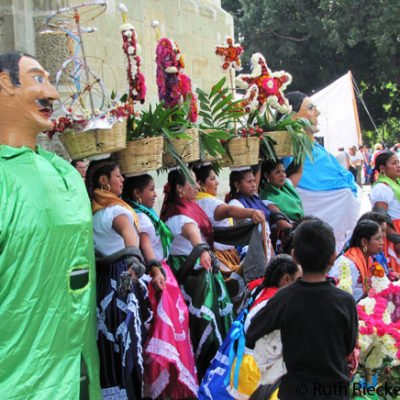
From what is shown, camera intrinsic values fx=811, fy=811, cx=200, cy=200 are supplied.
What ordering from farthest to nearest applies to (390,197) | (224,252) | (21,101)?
(390,197) < (224,252) < (21,101)

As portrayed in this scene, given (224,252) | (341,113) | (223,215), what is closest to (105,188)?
(223,215)

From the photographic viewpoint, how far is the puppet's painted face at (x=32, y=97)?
13.0 feet

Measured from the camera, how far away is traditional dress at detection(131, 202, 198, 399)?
4.81 meters

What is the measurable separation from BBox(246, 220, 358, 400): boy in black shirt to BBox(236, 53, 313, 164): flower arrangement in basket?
10.1 feet

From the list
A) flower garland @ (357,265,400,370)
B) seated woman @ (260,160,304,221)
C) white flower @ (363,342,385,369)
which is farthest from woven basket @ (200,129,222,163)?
white flower @ (363,342,385,369)

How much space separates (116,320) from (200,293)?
2.74ft

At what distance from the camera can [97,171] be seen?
4.74 metres

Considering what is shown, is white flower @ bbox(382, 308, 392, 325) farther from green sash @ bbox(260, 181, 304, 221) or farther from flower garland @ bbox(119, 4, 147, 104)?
green sash @ bbox(260, 181, 304, 221)

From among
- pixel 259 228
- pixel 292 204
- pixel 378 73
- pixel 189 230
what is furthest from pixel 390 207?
pixel 378 73

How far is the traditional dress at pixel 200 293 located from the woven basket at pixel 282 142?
1.24 metres

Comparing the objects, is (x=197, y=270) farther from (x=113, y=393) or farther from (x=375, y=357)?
(x=375, y=357)

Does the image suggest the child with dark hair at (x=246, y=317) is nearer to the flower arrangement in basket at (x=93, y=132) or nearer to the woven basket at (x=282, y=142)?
the flower arrangement in basket at (x=93, y=132)

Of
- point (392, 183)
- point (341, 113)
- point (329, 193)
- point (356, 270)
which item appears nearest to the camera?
point (356, 270)

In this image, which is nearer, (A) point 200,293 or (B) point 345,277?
(B) point 345,277
